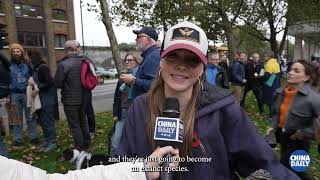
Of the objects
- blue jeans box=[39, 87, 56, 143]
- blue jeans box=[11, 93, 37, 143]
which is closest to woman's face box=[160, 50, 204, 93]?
blue jeans box=[39, 87, 56, 143]

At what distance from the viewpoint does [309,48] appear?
42188mm

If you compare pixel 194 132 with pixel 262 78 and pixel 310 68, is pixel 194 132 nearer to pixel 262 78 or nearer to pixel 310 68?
pixel 310 68

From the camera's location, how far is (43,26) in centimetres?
4247

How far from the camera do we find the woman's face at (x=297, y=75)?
4424mm

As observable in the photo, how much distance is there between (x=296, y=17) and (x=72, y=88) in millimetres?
19233

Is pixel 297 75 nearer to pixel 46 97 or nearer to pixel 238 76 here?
pixel 46 97

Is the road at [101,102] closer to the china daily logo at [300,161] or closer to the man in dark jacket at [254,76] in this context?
the man in dark jacket at [254,76]

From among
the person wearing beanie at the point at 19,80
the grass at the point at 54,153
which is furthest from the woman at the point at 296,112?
the person wearing beanie at the point at 19,80

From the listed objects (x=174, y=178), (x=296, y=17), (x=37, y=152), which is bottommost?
(x=37, y=152)

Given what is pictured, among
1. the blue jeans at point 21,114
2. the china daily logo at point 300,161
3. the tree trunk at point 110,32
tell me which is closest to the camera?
the china daily logo at point 300,161

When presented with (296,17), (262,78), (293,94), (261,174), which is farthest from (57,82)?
(296,17)

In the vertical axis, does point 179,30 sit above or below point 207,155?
above

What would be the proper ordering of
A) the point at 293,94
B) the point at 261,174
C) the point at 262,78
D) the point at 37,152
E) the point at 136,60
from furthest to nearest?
the point at 262,78
the point at 37,152
the point at 136,60
the point at 293,94
the point at 261,174

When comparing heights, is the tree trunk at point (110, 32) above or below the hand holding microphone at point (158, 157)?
above
